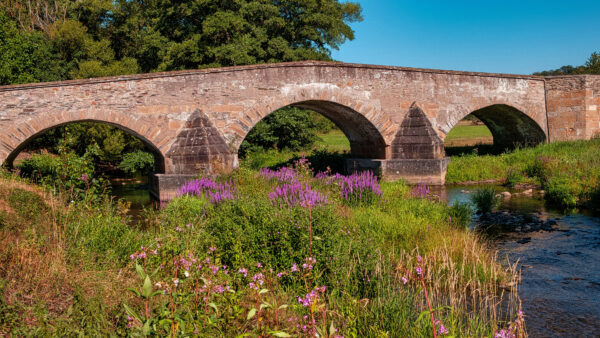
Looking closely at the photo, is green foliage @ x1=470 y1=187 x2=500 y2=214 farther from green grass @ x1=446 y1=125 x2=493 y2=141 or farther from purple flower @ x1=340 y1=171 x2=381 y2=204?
green grass @ x1=446 y1=125 x2=493 y2=141

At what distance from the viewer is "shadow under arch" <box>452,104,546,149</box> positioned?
17.2 m

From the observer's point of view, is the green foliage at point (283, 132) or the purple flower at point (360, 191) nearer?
the purple flower at point (360, 191)

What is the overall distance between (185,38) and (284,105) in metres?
9.18

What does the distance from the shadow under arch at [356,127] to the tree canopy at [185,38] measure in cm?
487

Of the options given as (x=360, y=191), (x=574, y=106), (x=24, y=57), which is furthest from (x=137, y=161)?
(x=574, y=106)

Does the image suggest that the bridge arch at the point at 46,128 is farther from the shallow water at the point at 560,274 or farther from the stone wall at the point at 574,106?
the stone wall at the point at 574,106

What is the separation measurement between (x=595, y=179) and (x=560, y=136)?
283 inches

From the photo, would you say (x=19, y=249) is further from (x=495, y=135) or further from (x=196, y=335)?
(x=495, y=135)

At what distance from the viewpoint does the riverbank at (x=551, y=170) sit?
1067 cm

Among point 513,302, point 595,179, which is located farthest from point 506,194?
point 513,302

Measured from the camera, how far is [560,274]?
19.1ft

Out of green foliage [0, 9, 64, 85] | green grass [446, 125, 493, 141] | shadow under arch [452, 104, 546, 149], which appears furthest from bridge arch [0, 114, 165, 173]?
green grass [446, 125, 493, 141]

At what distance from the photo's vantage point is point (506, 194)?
12227 millimetres

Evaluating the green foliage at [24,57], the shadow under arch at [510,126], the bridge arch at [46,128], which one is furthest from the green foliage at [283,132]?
the green foliage at [24,57]
